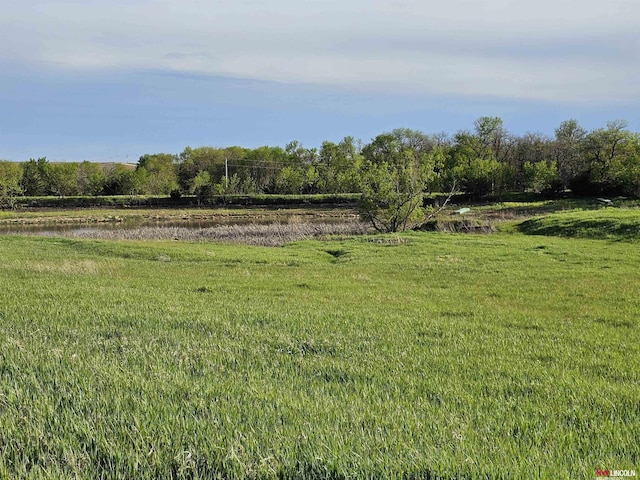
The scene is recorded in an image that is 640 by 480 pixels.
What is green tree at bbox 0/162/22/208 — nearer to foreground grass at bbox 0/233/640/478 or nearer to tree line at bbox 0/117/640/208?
tree line at bbox 0/117/640/208

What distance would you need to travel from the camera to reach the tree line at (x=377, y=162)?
75.4 meters

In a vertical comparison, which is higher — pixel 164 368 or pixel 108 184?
pixel 108 184

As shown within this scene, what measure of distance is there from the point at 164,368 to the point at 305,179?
113 meters

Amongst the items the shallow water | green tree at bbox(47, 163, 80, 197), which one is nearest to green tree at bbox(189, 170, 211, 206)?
green tree at bbox(47, 163, 80, 197)

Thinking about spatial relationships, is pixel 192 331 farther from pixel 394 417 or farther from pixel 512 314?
pixel 512 314

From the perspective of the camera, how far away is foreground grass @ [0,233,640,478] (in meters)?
2.99

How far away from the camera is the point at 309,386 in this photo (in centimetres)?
462

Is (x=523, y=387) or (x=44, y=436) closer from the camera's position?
(x=44, y=436)

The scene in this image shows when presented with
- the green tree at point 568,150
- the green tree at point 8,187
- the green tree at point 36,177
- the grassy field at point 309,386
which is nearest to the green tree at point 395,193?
the grassy field at point 309,386

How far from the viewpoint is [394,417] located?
3760mm

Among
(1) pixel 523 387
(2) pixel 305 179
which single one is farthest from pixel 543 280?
(2) pixel 305 179

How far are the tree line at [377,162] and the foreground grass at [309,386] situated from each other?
2190 inches
